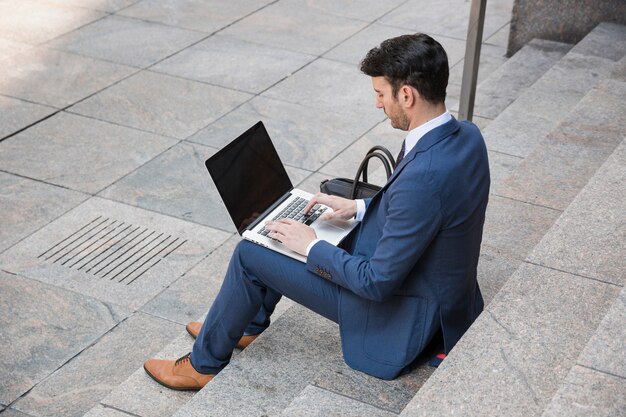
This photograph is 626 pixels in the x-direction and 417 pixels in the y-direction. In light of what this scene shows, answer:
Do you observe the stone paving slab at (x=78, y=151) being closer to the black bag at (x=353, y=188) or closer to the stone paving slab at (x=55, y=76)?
the stone paving slab at (x=55, y=76)

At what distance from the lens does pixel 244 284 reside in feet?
13.0

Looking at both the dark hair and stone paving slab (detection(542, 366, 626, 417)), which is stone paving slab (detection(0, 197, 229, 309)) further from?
stone paving slab (detection(542, 366, 626, 417))

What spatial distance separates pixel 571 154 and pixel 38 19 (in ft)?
18.2

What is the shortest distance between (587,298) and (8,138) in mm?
4650

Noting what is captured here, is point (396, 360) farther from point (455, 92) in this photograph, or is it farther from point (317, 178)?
point (455, 92)

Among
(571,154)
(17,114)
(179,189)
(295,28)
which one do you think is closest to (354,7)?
(295,28)

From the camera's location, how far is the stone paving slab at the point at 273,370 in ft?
12.8

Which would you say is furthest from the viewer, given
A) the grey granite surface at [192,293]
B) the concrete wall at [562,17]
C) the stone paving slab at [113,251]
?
the concrete wall at [562,17]

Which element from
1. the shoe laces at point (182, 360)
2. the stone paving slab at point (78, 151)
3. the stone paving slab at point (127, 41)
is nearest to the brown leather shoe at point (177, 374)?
the shoe laces at point (182, 360)

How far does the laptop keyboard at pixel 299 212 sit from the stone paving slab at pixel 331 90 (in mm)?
3403

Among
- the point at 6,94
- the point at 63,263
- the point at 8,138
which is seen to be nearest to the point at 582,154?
the point at 63,263

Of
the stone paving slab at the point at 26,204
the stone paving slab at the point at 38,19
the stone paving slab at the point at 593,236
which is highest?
the stone paving slab at the point at 593,236

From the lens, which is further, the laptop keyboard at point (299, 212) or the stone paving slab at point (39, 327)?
the stone paving slab at point (39, 327)

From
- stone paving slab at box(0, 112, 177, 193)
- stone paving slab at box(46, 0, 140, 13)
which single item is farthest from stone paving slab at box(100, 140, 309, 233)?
stone paving slab at box(46, 0, 140, 13)
